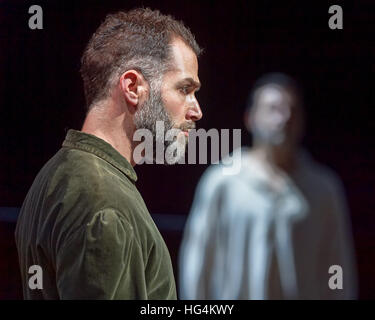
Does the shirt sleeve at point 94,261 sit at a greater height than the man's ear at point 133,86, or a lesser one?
lesser

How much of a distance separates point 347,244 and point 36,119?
3.68 feet

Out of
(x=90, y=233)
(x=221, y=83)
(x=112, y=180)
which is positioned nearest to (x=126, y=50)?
(x=112, y=180)

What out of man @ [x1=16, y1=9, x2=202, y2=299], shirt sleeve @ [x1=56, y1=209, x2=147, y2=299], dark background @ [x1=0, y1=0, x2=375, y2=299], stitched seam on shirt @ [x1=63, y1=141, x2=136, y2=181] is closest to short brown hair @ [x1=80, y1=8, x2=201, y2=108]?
man @ [x1=16, y1=9, x2=202, y2=299]

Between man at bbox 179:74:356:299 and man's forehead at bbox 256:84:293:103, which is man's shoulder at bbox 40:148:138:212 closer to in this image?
man at bbox 179:74:356:299

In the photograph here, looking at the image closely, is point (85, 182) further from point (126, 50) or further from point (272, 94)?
point (272, 94)

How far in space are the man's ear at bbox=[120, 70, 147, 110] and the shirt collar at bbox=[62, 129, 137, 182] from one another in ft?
0.36

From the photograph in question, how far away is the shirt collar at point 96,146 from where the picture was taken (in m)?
1.01

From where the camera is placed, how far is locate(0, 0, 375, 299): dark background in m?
1.79

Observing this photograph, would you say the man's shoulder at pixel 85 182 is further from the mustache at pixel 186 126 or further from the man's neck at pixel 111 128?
the mustache at pixel 186 126

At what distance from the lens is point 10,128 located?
6.04ft

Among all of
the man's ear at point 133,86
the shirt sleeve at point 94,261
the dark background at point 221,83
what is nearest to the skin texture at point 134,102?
the man's ear at point 133,86

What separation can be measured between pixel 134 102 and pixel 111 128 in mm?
71

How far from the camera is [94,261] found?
0.83 m

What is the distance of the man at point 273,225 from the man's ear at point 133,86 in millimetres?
806
